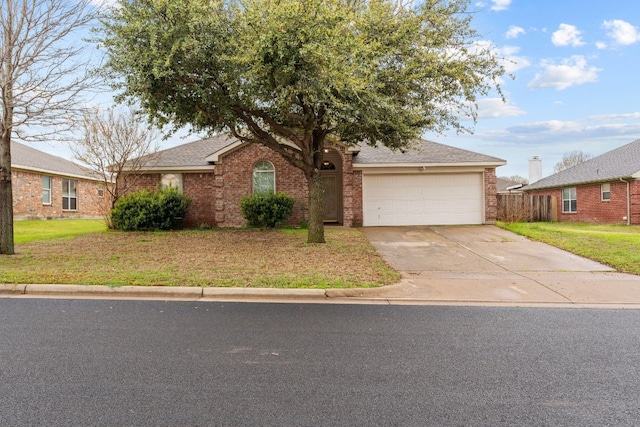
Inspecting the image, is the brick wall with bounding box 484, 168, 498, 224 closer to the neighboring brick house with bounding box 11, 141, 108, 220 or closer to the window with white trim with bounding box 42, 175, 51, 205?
the neighboring brick house with bounding box 11, 141, 108, 220

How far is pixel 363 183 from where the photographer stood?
17.8 m

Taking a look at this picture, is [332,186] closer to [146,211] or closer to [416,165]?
[416,165]

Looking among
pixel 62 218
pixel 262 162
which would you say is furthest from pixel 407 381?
pixel 62 218

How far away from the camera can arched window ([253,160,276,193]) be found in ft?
56.6

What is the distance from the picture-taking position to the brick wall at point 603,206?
19469mm

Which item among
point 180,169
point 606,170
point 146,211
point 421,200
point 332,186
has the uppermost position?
point 180,169

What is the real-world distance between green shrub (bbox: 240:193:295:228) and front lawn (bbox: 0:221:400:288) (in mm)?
1857

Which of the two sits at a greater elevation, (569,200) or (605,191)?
(605,191)

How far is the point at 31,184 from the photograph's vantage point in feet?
71.8

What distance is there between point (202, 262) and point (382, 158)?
10.8m

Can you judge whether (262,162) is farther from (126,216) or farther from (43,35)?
(43,35)

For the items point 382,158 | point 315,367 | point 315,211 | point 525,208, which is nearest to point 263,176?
point 382,158

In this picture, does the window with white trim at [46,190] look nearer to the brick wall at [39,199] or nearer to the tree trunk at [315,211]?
the brick wall at [39,199]

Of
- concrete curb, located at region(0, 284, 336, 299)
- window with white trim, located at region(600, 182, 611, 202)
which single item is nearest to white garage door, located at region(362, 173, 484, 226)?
window with white trim, located at region(600, 182, 611, 202)
